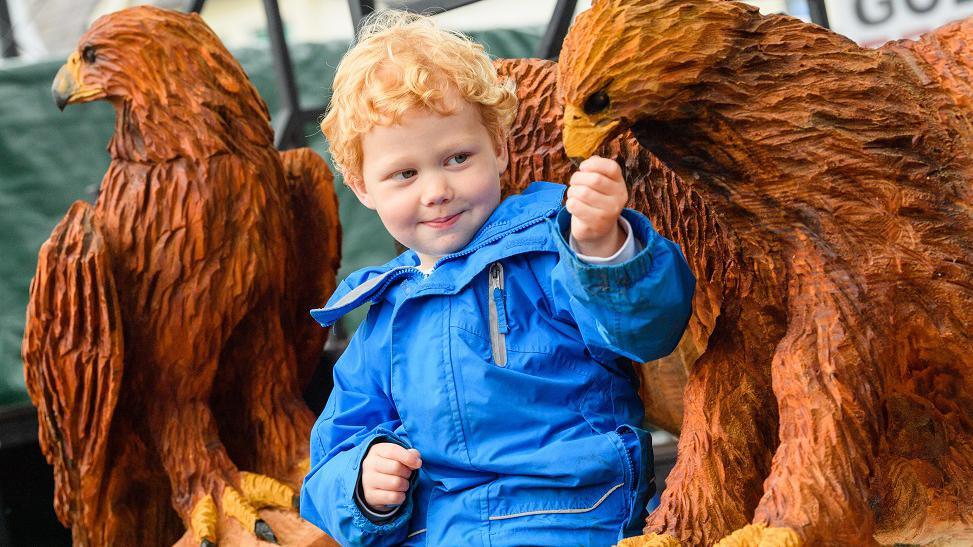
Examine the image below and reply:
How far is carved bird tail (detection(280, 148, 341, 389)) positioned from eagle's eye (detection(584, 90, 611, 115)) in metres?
0.88

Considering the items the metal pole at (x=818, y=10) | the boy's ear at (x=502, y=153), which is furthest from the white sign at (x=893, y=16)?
the boy's ear at (x=502, y=153)

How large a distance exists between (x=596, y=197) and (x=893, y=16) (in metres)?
1.62

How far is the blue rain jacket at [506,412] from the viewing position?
3.60 feet

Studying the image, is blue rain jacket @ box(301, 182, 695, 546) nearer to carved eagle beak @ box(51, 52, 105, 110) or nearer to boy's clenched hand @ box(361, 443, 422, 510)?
boy's clenched hand @ box(361, 443, 422, 510)

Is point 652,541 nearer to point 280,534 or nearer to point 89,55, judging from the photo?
point 280,534

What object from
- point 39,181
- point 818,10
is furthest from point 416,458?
point 39,181

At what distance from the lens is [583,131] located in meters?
0.89

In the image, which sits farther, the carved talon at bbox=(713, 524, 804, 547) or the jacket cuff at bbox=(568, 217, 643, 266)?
the jacket cuff at bbox=(568, 217, 643, 266)

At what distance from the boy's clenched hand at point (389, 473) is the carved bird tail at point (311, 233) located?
2.02ft

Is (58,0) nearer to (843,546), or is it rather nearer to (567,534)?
(567,534)

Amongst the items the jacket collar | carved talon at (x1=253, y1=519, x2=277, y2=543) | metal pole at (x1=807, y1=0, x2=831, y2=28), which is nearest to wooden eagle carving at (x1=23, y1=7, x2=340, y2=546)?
carved talon at (x1=253, y1=519, x2=277, y2=543)

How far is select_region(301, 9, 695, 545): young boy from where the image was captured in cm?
110

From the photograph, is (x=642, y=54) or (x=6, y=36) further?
(x=6, y=36)

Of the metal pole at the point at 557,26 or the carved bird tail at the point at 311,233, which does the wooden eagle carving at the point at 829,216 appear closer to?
the carved bird tail at the point at 311,233
